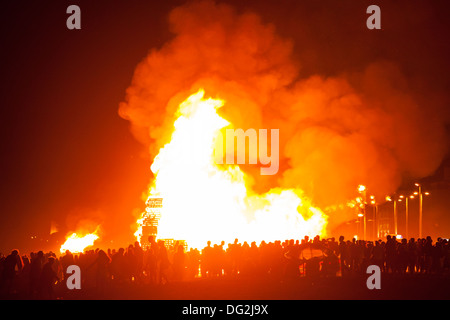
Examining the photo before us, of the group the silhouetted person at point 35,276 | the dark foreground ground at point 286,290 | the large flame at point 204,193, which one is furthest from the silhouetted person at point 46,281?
the large flame at point 204,193

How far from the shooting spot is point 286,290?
57.6 ft

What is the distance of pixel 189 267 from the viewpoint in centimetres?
2223

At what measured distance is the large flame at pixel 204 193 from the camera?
32.3 m

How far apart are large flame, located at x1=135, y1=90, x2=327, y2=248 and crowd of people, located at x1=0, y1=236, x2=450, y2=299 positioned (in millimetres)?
9271

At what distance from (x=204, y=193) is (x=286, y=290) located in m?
15.5

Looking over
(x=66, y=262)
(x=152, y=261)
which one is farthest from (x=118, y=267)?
(x=66, y=262)

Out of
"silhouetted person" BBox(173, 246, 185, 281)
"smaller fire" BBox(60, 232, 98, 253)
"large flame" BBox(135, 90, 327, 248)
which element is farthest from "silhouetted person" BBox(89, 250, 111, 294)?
"smaller fire" BBox(60, 232, 98, 253)

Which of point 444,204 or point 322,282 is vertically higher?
point 444,204

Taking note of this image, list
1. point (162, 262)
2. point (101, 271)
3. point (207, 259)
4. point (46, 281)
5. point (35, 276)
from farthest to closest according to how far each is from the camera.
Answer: point (207, 259) → point (162, 262) → point (101, 271) → point (35, 276) → point (46, 281)

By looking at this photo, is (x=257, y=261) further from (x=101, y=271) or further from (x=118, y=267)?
(x=101, y=271)
